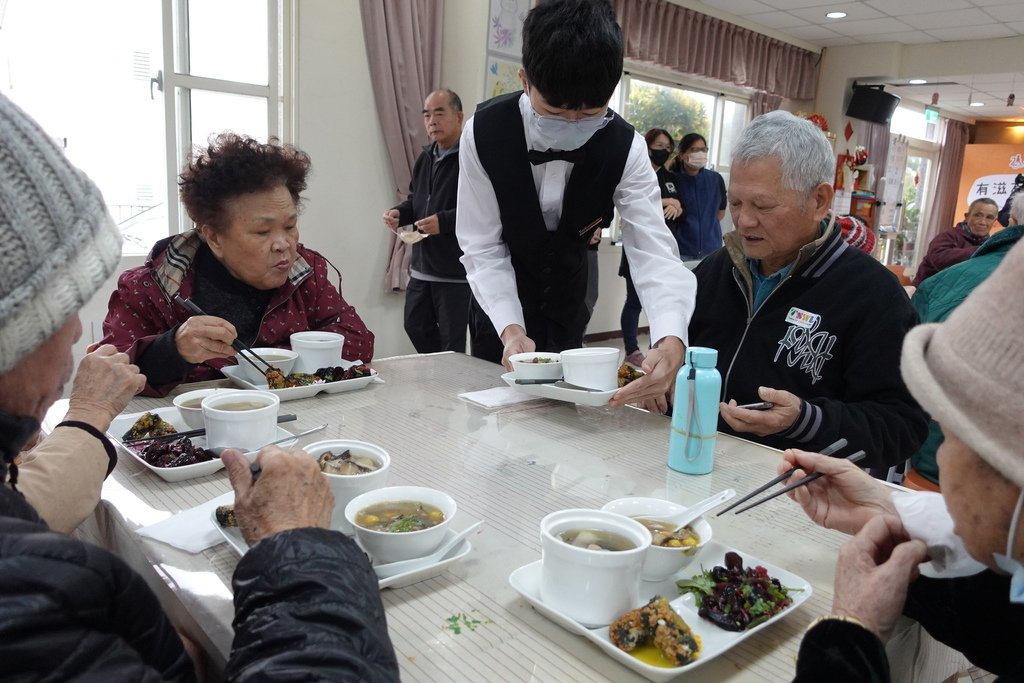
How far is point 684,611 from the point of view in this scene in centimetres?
88

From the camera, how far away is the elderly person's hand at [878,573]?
31.6 inches

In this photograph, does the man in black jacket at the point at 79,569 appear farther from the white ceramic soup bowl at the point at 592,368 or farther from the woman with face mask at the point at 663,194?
the woman with face mask at the point at 663,194

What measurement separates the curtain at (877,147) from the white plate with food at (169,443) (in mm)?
8261

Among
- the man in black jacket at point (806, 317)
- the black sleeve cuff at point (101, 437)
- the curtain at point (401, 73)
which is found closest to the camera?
the black sleeve cuff at point (101, 437)

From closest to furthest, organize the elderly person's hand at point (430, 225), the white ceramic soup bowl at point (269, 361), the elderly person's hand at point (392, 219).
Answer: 1. the white ceramic soup bowl at point (269, 361)
2. the elderly person's hand at point (430, 225)
3. the elderly person's hand at point (392, 219)

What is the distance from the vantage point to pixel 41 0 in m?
3.39

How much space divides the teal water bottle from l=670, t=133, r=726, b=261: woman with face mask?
4.54 meters

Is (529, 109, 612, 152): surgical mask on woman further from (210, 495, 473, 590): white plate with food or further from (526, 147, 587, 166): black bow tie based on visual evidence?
(210, 495, 473, 590): white plate with food

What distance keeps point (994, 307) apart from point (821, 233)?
1.22m

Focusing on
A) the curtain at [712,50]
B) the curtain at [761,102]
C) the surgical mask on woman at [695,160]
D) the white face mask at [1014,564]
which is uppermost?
the curtain at [712,50]

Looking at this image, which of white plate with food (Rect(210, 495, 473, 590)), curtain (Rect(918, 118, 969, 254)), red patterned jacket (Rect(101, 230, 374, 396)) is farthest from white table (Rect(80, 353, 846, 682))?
curtain (Rect(918, 118, 969, 254))

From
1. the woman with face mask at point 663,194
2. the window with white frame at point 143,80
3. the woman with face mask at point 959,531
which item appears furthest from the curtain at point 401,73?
the woman with face mask at point 959,531

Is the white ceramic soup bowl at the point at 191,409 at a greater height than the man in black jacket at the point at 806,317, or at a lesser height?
lesser

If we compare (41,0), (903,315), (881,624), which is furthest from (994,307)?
(41,0)
